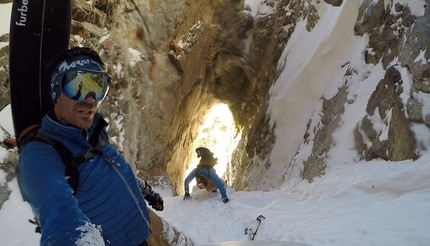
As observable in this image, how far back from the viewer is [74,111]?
1745 mm

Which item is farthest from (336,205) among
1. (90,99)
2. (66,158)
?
(66,158)

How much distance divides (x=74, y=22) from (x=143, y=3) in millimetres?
3621

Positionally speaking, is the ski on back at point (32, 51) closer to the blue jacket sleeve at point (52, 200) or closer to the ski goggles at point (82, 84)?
the ski goggles at point (82, 84)

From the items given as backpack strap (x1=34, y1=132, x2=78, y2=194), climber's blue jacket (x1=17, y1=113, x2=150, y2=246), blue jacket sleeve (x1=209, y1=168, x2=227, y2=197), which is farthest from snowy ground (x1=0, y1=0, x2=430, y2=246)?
backpack strap (x1=34, y1=132, x2=78, y2=194)

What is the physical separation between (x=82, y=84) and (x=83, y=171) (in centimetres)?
48

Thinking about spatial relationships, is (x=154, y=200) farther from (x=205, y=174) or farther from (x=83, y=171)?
(x=205, y=174)

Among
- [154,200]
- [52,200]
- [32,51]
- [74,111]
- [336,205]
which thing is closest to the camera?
[52,200]

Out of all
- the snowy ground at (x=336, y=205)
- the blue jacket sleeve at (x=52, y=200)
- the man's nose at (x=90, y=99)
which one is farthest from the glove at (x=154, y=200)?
the snowy ground at (x=336, y=205)

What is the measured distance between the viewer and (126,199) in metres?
1.82

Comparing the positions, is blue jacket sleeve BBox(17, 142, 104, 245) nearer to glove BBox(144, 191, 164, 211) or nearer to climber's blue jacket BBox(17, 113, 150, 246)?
climber's blue jacket BBox(17, 113, 150, 246)

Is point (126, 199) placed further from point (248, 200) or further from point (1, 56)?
point (1, 56)

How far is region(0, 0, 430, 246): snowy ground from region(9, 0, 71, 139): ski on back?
3.42 meters

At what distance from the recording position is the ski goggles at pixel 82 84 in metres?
1.76

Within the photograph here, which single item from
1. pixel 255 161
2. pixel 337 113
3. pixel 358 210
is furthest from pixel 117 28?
pixel 358 210
